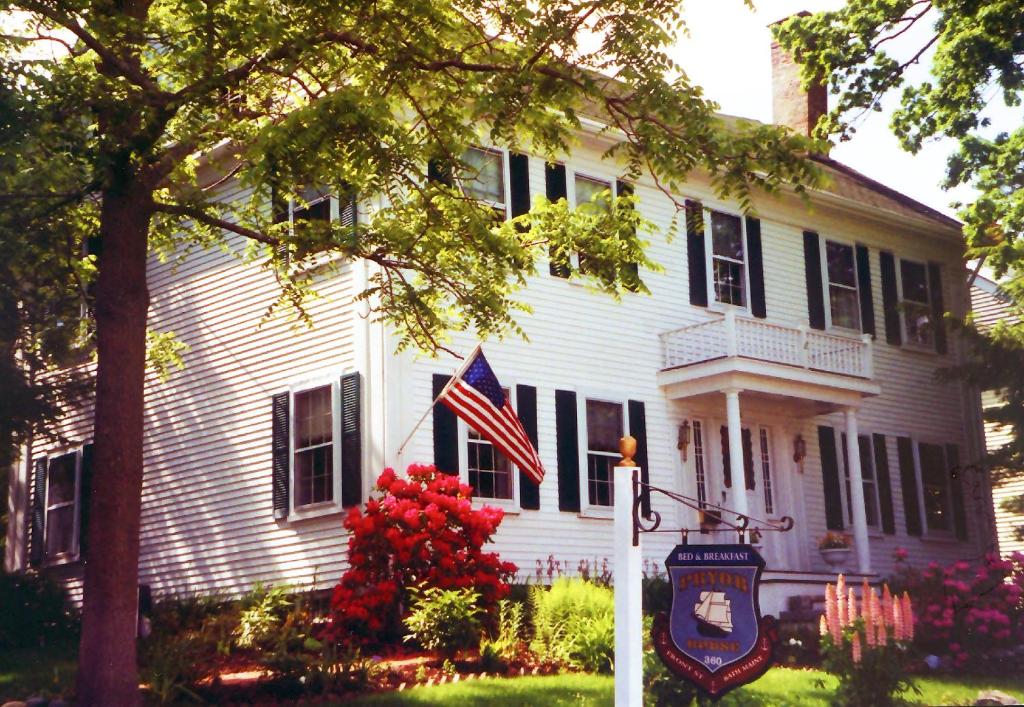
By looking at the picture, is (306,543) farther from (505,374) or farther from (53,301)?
(53,301)

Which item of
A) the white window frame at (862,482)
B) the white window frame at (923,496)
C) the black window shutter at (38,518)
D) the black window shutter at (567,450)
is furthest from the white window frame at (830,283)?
the black window shutter at (38,518)

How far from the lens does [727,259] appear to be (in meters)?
21.6

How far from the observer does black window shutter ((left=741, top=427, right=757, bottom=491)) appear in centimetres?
2088

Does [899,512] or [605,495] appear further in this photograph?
[899,512]

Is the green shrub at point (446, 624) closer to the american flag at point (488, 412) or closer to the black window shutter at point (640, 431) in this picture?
the american flag at point (488, 412)

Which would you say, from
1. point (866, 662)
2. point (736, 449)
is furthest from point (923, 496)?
point (866, 662)

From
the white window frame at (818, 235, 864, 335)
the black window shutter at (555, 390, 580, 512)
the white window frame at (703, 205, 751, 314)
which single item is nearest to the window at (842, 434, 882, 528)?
the white window frame at (818, 235, 864, 335)

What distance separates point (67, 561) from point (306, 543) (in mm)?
6353

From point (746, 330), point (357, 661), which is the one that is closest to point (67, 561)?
point (357, 661)

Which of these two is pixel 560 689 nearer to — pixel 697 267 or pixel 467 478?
pixel 467 478

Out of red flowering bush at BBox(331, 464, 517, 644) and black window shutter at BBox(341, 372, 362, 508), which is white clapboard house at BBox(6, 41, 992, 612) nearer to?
black window shutter at BBox(341, 372, 362, 508)

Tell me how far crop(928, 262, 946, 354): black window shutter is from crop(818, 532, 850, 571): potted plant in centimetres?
571

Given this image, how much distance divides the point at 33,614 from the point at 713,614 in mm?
13190

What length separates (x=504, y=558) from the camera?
56.2 feet
